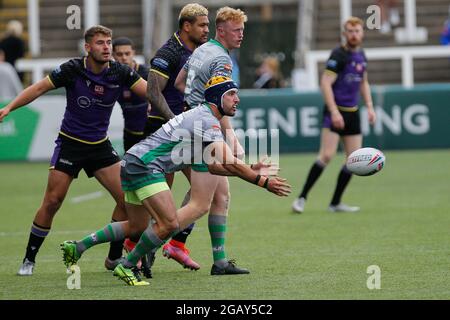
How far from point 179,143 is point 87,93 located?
1335 mm

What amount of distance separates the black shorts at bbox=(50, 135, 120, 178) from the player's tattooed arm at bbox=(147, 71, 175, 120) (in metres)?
0.62

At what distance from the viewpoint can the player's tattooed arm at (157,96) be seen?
34.4 ft

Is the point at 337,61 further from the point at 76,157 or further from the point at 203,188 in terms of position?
the point at 203,188

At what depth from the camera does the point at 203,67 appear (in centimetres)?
1009

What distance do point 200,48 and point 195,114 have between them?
103 centimetres

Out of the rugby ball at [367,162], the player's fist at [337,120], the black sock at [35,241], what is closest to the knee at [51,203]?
the black sock at [35,241]

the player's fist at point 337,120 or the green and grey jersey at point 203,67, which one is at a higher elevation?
the green and grey jersey at point 203,67

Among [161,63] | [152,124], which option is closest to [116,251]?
[152,124]

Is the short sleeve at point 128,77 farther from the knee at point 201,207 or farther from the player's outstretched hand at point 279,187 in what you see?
the player's outstretched hand at point 279,187

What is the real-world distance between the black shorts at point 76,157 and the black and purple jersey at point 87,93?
0.05 m

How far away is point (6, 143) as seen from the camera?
79.6 ft

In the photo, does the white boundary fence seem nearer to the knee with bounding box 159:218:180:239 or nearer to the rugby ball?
the rugby ball
